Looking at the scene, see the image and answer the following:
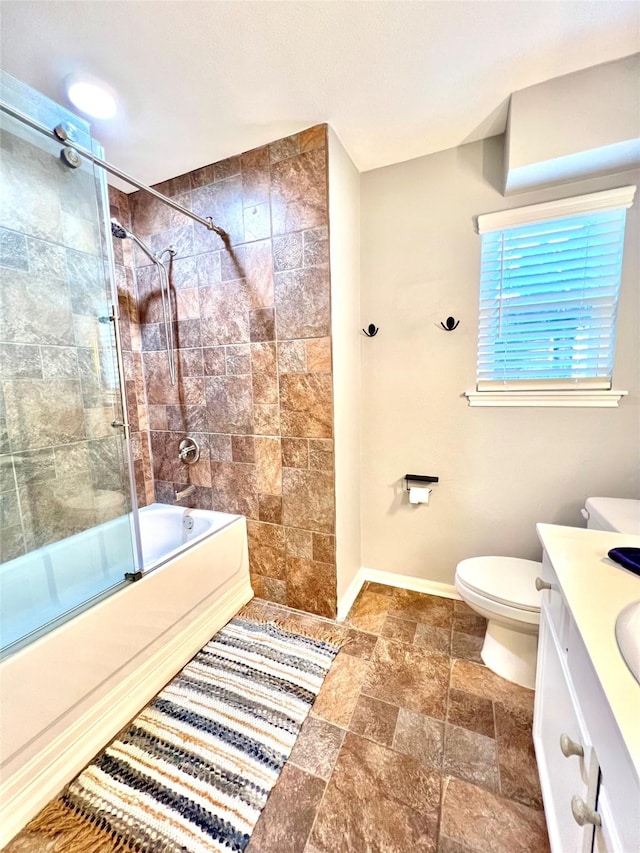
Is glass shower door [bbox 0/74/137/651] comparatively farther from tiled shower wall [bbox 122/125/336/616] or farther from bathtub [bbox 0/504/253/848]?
tiled shower wall [bbox 122/125/336/616]

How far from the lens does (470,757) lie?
1.19m

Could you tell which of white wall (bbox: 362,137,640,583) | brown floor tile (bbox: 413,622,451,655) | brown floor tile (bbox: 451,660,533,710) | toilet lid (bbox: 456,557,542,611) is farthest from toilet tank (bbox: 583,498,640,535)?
brown floor tile (bbox: 413,622,451,655)

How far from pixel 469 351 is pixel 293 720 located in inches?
74.1

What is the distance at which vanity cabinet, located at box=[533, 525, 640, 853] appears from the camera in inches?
21.1

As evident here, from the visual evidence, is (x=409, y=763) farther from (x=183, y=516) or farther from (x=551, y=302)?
(x=551, y=302)

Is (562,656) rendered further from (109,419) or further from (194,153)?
(194,153)

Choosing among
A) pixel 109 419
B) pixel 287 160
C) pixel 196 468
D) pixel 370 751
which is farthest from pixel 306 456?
pixel 287 160

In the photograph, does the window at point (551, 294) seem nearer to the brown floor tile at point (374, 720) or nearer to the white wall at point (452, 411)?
the white wall at point (452, 411)

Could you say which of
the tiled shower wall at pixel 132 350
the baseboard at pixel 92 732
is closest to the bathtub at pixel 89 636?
the baseboard at pixel 92 732

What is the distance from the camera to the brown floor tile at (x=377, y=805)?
983mm

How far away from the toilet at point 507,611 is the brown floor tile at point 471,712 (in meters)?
0.20

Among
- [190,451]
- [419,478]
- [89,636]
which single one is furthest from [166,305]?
[419,478]

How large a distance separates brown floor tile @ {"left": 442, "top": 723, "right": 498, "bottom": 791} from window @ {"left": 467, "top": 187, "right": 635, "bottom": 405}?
144cm

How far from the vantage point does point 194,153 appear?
1.81m
